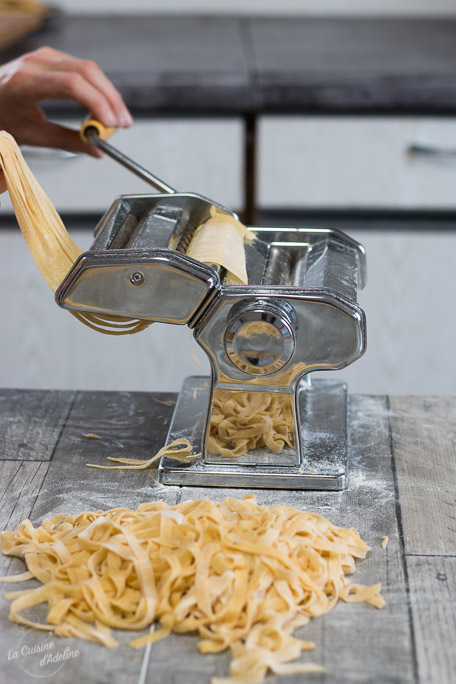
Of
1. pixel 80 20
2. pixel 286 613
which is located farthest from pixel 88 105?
pixel 80 20

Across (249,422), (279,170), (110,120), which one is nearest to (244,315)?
(249,422)

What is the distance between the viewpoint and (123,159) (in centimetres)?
130

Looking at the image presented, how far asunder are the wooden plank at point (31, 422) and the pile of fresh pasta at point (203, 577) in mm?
209

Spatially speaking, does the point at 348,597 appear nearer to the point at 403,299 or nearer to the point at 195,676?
the point at 195,676

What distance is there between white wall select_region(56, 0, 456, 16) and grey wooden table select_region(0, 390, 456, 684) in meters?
1.71

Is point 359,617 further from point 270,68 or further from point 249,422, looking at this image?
point 270,68

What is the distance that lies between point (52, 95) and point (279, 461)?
0.75 m

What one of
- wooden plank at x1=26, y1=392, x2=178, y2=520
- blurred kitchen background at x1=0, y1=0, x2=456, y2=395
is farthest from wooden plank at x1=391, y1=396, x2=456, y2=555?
blurred kitchen background at x1=0, y1=0, x2=456, y2=395

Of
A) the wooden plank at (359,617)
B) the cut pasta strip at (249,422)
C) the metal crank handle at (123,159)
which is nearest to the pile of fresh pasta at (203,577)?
the wooden plank at (359,617)

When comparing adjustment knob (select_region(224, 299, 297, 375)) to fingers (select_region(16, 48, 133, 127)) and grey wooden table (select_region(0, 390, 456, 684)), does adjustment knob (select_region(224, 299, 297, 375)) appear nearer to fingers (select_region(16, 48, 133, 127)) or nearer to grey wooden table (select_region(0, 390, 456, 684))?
grey wooden table (select_region(0, 390, 456, 684))

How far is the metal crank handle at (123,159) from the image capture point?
4.22 feet

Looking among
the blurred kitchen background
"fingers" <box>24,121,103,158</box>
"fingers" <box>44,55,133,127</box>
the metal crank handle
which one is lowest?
the blurred kitchen background

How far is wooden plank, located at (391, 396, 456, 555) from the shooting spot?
0.96 m

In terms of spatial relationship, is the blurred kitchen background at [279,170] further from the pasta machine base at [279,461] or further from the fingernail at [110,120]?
the pasta machine base at [279,461]
